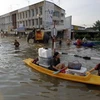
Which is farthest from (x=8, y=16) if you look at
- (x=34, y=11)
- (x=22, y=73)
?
(x=22, y=73)

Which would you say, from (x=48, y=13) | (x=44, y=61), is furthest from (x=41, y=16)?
(x=44, y=61)

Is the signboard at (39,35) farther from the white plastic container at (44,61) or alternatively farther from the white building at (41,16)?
the white plastic container at (44,61)

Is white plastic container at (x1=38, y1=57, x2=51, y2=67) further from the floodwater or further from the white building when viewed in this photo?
the white building

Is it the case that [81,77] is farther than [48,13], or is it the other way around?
[48,13]

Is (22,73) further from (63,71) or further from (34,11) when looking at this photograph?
(34,11)

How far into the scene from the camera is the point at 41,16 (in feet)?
166

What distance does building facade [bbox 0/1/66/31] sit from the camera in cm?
4878

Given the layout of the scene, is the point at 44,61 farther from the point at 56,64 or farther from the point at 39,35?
the point at 39,35

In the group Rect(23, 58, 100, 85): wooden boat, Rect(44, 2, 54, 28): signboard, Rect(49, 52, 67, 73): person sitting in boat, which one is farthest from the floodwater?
Rect(44, 2, 54, 28): signboard

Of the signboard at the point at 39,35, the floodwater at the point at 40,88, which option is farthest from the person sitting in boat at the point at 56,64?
the signboard at the point at 39,35

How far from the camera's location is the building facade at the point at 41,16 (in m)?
48.8

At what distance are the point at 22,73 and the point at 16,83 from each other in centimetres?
193

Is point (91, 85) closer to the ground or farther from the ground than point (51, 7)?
closer to the ground

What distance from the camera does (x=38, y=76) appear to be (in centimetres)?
1058
